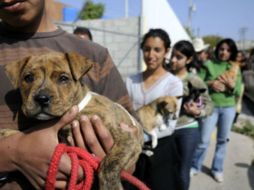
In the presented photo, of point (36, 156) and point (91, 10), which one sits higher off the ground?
point (36, 156)

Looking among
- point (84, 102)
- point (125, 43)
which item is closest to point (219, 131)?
point (84, 102)

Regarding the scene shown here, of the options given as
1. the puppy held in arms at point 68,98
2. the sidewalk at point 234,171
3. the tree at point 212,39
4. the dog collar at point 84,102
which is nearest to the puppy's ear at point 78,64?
the puppy held in arms at point 68,98

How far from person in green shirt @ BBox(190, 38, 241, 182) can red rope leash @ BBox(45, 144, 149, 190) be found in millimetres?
5007

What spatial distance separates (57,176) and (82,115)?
34cm

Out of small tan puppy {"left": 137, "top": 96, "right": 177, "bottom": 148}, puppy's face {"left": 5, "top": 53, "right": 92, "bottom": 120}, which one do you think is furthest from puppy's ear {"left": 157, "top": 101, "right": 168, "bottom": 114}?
puppy's face {"left": 5, "top": 53, "right": 92, "bottom": 120}

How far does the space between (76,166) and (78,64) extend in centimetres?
53

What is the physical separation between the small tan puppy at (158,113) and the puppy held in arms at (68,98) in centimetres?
230

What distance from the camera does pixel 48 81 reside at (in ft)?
6.56

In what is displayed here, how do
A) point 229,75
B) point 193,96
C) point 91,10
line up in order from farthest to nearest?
point 91,10, point 229,75, point 193,96

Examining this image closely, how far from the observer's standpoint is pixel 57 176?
69.0 inches

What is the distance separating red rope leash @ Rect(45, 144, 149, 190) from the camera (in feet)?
5.56

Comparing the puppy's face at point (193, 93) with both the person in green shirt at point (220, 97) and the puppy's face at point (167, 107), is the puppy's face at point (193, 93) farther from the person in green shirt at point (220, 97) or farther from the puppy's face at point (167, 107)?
the person in green shirt at point (220, 97)

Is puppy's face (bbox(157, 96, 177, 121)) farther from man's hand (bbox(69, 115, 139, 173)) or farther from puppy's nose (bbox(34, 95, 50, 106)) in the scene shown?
puppy's nose (bbox(34, 95, 50, 106))

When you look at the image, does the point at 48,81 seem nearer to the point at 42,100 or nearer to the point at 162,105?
the point at 42,100
